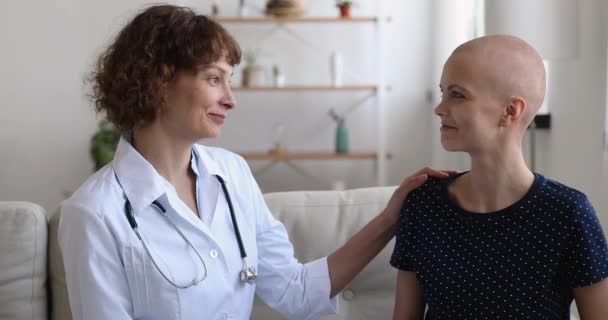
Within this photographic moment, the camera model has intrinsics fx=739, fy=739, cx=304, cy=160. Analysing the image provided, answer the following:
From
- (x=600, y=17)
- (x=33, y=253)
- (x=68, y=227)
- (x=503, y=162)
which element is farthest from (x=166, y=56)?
(x=600, y=17)

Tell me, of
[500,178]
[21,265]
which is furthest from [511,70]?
[21,265]

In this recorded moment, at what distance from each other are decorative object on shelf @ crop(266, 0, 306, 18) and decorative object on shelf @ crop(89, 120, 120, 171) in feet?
4.12

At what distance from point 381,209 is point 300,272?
0.80ft

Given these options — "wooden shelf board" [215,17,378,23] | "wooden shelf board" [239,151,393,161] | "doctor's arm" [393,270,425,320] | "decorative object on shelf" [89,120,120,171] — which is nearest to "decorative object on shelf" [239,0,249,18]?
"wooden shelf board" [215,17,378,23]

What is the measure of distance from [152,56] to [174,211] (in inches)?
11.6

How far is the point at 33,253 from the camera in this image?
156 centimetres

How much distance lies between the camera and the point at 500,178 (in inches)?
52.7

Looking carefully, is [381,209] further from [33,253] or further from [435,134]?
[435,134]

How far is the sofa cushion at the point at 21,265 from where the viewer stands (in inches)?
60.6

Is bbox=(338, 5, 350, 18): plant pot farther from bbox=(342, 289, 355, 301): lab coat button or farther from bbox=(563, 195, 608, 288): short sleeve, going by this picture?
bbox=(563, 195, 608, 288): short sleeve

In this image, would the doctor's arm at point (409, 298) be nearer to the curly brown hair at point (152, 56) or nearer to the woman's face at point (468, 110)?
the woman's face at point (468, 110)

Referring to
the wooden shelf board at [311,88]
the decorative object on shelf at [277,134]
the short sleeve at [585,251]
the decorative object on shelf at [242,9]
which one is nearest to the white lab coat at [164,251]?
the short sleeve at [585,251]

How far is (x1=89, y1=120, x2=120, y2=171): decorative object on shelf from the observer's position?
179 inches

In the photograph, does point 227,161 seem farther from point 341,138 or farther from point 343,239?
point 341,138
